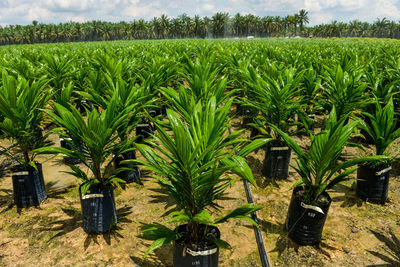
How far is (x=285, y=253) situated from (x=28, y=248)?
2402 mm

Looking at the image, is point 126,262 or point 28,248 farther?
point 28,248

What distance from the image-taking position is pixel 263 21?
315 feet

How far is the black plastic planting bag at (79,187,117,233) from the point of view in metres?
2.45

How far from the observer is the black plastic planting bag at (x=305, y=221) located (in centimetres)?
230

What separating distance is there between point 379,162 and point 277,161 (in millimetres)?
1164

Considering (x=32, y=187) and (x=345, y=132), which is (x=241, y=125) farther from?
(x=32, y=187)

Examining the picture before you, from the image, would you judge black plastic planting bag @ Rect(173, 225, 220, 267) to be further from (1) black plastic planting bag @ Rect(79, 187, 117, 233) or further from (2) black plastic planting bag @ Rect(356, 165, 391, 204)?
(2) black plastic planting bag @ Rect(356, 165, 391, 204)

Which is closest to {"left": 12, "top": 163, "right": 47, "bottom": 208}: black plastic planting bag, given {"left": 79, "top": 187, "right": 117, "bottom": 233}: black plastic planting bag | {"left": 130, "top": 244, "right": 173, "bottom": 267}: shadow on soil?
{"left": 79, "top": 187, "right": 117, "bottom": 233}: black plastic planting bag

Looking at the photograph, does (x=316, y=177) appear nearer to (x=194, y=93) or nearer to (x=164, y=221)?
Answer: (x=164, y=221)

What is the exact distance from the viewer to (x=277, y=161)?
3.56 m

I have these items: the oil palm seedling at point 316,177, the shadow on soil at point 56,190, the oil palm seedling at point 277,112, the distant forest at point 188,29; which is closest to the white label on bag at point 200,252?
the oil palm seedling at point 316,177

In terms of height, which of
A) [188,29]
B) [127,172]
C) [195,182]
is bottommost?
[127,172]

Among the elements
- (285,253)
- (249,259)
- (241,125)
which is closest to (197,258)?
(249,259)

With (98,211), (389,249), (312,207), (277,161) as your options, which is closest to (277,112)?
(277,161)
